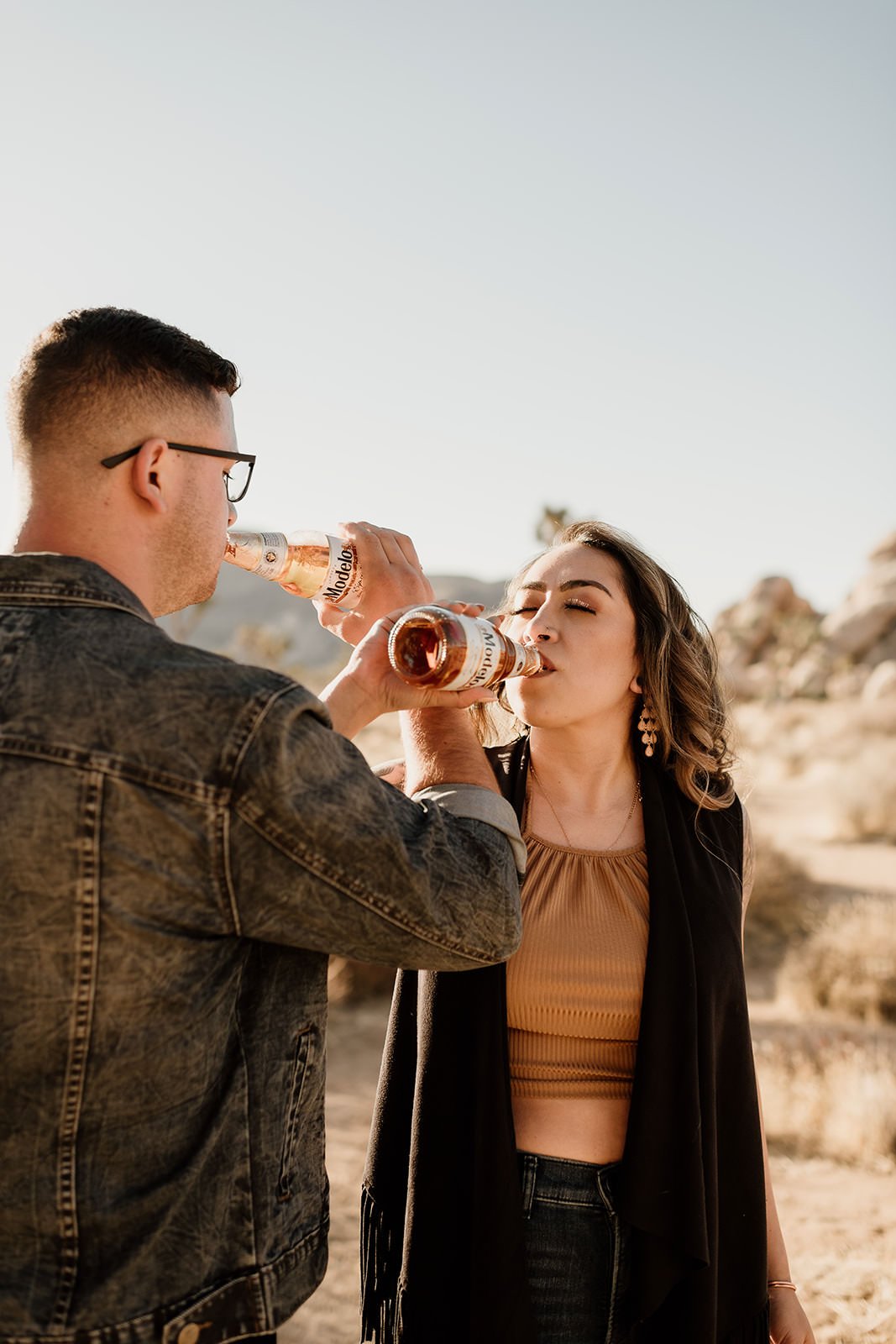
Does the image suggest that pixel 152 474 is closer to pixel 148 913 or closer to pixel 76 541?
pixel 76 541

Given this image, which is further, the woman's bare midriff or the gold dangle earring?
the gold dangle earring

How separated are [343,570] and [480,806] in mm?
890

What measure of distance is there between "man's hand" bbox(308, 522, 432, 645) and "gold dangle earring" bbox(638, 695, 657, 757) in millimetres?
1071

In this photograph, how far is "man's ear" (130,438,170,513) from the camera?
1.65 m

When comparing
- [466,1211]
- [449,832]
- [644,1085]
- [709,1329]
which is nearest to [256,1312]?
[449,832]

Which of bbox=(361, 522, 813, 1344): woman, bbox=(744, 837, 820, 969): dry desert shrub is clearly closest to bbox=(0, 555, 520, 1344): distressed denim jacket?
bbox=(361, 522, 813, 1344): woman

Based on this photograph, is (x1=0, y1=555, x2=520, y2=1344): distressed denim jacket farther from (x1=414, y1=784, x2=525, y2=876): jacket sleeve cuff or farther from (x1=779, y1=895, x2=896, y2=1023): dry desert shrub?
(x1=779, y1=895, x2=896, y2=1023): dry desert shrub

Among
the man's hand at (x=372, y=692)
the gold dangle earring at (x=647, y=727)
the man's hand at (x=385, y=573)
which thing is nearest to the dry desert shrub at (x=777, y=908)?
the gold dangle earring at (x=647, y=727)

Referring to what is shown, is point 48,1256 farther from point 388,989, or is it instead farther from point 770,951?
point 770,951

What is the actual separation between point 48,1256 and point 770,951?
417 inches

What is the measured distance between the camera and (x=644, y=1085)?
92.6 inches

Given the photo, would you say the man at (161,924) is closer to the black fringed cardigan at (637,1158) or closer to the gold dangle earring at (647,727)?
the black fringed cardigan at (637,1158)

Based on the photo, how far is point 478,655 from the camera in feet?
6.48

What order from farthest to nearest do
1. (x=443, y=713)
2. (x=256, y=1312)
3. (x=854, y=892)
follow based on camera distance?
(x=854, y=892), (x=443, y=713), (x=256, y=1312)
